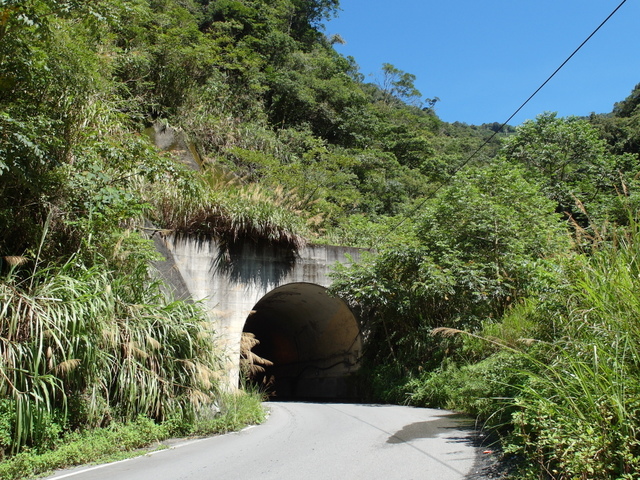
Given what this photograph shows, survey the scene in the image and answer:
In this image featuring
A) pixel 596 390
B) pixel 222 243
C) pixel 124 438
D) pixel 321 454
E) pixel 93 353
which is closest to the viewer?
pixel 596 390

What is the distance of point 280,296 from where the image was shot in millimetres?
15297

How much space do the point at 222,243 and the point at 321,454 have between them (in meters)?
7.29

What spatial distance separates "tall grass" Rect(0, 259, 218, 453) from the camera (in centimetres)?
564

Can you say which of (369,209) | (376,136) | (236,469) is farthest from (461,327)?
(376,136)

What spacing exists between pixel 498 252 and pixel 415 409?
4075 millimetres

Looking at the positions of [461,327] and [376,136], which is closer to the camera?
[461,327]

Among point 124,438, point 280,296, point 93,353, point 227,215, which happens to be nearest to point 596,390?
point 124,438

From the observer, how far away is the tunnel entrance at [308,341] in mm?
14406

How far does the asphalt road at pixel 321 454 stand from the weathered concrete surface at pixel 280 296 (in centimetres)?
206

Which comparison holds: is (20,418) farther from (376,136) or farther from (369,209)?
(376,136)

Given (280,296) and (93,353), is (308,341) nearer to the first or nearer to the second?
(280,296)

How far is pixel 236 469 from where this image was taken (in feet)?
16.5

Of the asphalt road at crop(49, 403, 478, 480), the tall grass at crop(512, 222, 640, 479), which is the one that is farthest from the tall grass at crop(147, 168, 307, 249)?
the tall grass at crop(512, 222, 640, 479)

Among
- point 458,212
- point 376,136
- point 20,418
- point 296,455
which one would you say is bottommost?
point 296,455
